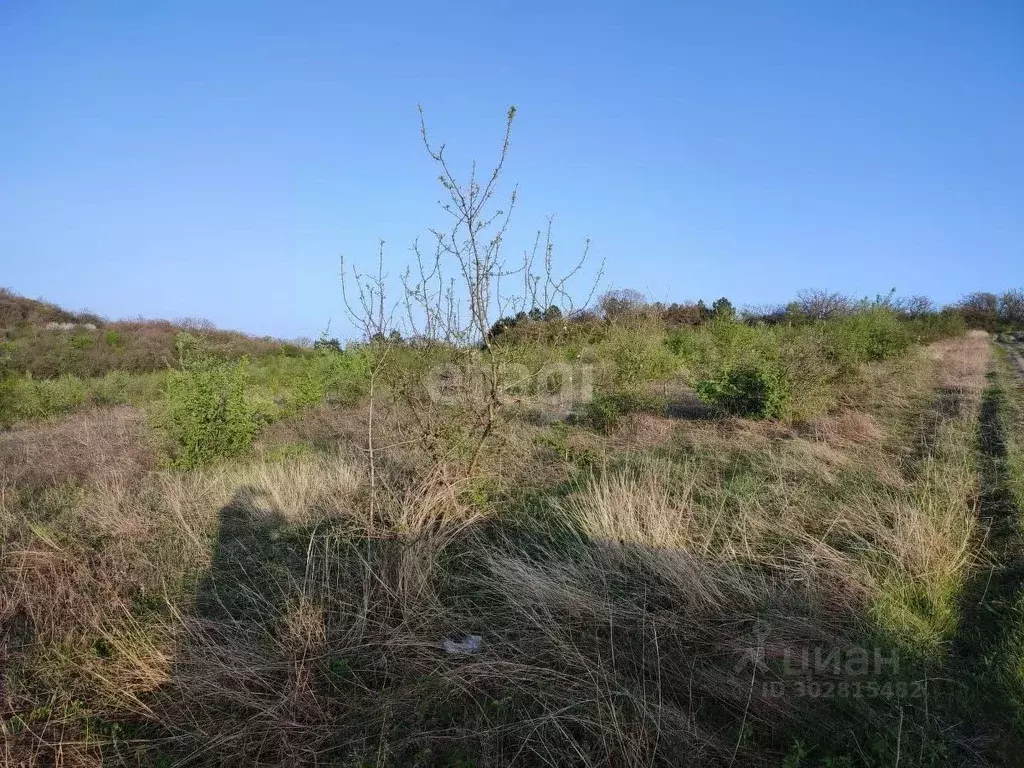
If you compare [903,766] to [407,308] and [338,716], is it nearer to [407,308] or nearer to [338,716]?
[338,716]

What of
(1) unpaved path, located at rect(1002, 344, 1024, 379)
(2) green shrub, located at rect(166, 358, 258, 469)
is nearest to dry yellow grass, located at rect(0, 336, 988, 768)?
(2) green shrub, located at rect(166, 358, 258, 469)

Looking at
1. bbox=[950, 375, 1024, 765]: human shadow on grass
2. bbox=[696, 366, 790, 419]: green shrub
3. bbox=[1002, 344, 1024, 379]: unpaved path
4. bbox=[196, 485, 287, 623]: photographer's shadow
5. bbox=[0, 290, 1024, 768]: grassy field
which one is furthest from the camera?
bbox=[1002, 344, 1024, 379]: unpaved path

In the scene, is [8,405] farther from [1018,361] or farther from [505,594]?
[1018,361]

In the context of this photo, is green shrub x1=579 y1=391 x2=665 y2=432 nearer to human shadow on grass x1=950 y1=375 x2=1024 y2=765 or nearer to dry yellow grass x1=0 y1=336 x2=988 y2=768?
dry yellow grass x1=0 y1=336 x2=988 y2=768

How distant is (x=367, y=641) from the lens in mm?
3078

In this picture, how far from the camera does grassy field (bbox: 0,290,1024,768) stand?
2365 mm

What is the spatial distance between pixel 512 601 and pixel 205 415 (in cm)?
587

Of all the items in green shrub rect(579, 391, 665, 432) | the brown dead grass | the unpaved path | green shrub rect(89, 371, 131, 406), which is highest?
the unpaved path

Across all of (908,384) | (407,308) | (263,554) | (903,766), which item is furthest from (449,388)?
(908,384)

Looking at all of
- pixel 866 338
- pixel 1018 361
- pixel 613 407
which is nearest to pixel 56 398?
pixel 613 407

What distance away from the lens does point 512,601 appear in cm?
316

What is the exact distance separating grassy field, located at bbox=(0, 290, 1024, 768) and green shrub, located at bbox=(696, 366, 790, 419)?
1792mm

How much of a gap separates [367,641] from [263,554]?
151 cm

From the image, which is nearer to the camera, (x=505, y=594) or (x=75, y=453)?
(x=505, y=594)
